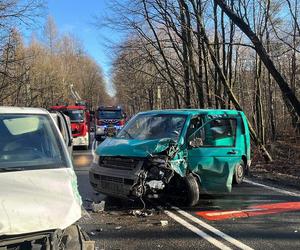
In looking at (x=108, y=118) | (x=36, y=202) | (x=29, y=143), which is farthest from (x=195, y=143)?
(x=108, y=118)

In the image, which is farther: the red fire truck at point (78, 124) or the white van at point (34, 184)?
the red fire truck at point (78, 124)

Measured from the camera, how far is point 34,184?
418 centimetres

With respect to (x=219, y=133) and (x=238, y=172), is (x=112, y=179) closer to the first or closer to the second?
(x=219, y=133)

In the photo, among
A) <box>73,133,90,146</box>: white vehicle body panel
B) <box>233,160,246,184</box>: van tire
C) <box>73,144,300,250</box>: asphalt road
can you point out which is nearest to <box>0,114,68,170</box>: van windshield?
<box>73,144,300,250</box>: asphalt road

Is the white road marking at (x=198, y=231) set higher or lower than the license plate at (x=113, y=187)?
lower

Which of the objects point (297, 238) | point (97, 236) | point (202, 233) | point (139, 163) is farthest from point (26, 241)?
point (139, 163)

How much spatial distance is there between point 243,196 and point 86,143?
16307 millimetres

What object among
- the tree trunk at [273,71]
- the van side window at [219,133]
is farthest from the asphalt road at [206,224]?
the tree trunk at [273,71]

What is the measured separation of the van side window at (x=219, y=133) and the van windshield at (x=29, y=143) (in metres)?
4.73

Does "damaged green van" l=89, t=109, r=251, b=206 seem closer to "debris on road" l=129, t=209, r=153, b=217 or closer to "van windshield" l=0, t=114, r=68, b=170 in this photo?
"debris on road" l=129, t=209, r=153, b=217

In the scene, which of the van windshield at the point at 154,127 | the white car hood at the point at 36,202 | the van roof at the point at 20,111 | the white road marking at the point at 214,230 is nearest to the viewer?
the white car hood at the point at 36,202

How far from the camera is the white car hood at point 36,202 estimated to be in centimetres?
373

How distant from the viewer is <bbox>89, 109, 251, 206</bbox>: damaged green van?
27.9ft

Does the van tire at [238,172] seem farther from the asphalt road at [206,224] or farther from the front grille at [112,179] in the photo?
the front grille at [112,179]
